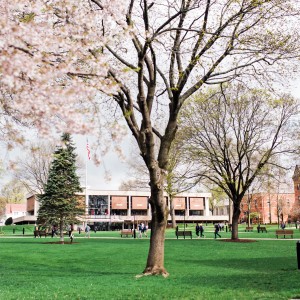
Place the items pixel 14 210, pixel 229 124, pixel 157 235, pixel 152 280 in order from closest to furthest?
1. pixel 152 280
2. pixel 157 235
3. pixel 229 124
4. pixel 14 210

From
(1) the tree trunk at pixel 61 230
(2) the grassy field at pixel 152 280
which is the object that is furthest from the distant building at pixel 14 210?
(2) the grassy field at pixel 152 280

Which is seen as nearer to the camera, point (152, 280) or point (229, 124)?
point (152, 280)

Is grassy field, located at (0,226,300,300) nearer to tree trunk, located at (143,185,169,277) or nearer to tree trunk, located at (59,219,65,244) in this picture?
tree trunk, located at (143,185,169,277)

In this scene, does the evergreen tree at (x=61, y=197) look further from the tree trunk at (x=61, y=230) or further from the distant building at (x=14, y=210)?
the distant building at (x=14, y=210)

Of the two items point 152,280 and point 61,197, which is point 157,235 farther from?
point 61,197

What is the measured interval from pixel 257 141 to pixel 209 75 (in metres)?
19.5

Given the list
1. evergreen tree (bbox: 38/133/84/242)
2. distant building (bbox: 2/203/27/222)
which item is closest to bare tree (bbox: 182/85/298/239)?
evergreen tree (bbox: 38/133/84/242)

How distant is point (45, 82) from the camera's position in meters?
6.66

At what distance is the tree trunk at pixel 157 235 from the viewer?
13.6m

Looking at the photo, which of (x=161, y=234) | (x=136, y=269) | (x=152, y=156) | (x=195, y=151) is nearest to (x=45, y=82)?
(x=152, y=156)

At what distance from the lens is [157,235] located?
14.0 meters

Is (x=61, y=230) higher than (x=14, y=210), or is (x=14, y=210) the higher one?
(x=14, y=210)

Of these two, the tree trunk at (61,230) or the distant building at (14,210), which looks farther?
the distant building at (14,210)

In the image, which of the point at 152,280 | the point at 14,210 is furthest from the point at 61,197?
the point at 14,210
